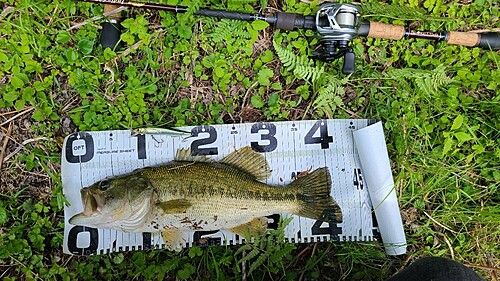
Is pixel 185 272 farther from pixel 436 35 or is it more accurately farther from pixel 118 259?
pixel 436 35

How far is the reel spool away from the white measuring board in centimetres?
46

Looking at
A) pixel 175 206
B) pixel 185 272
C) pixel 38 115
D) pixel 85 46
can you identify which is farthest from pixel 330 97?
pixel 38 115

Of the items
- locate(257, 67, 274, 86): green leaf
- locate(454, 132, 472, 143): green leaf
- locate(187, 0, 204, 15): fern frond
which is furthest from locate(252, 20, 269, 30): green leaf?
locate(454, 132, 472, 143): green leaf

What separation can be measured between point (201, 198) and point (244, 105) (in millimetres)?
783

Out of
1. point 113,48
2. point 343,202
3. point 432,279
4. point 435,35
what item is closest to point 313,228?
point 343,202

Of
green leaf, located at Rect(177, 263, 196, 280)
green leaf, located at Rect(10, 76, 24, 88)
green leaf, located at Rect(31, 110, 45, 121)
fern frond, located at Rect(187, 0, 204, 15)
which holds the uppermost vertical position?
fern frond, located at Rect(187, 0, 204, 15)

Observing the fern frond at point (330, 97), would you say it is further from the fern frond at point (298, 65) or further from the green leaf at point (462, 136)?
the green leaf at point (462, 136)

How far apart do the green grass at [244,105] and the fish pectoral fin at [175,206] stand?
0.42 m

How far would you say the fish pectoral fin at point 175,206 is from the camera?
3.05 metres

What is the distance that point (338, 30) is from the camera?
3.17m

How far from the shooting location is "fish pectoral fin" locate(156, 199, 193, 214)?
3.05 m

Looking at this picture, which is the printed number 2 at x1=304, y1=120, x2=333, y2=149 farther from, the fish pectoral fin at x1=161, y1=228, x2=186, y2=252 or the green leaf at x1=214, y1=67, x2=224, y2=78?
the fish pectoral fin at x1=161, y1=228, x2=186, y2=252

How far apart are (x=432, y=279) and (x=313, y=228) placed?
84 centimetres

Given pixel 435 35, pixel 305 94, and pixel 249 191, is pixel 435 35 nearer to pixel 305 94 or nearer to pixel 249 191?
pixel 305 94
